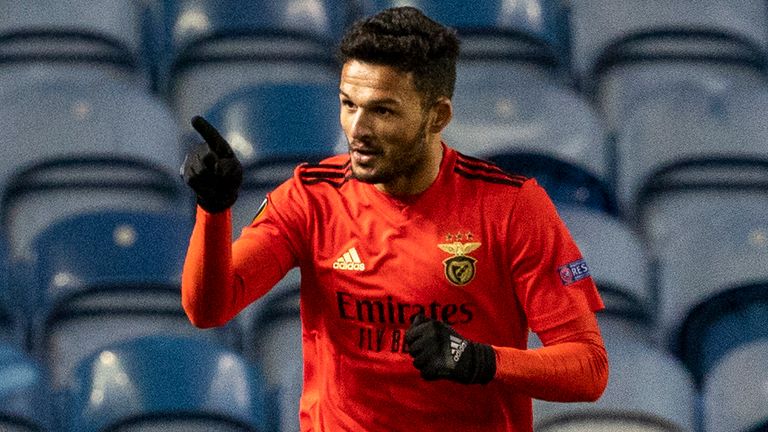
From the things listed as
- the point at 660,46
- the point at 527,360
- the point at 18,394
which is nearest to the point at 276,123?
the point at 18,394

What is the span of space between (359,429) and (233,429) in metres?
1.24

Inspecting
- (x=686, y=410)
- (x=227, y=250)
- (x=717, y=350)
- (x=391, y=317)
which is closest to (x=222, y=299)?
(x=227, y=250)

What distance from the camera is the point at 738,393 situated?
410 cm

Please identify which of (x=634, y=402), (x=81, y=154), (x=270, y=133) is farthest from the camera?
(x=270, y=133)

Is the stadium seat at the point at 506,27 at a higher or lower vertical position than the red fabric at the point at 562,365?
higher

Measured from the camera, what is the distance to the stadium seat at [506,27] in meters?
5.04

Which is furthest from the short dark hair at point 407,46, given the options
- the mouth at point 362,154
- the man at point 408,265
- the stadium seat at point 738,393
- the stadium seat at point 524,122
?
the stadium seat at point 524,122

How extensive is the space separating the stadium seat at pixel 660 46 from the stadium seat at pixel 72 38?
134 centimetres

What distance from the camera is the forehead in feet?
8.63

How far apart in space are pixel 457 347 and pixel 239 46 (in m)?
2.77

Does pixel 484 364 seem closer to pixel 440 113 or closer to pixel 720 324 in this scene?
pixel 440 113

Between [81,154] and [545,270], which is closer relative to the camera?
[545,270]

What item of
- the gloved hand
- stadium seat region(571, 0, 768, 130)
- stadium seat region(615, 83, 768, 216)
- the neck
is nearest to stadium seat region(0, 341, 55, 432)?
the neck

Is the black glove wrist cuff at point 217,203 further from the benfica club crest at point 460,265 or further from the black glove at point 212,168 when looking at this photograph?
the benfica club crest at point 460,265
